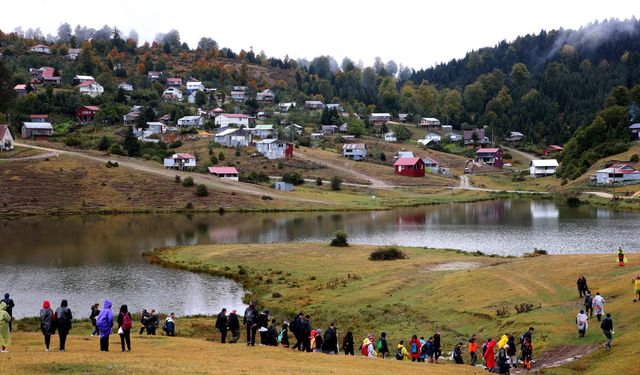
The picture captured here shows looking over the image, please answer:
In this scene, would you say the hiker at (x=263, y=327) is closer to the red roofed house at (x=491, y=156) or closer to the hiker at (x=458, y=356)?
the hiker at (x=458, y=356)

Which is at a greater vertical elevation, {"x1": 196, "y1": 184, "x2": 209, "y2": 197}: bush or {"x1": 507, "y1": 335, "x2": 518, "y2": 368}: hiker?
{"x1": 196, "y1": 184, "x2": 209, "y2": 197}: bush

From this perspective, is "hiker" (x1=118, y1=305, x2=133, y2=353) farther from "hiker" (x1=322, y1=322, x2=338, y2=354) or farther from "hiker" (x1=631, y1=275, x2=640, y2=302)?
"hiker" (x1=631, y1=275, x2=640, y2=302)

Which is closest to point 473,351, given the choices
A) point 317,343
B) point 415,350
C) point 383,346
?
point 415,350

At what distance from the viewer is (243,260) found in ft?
214

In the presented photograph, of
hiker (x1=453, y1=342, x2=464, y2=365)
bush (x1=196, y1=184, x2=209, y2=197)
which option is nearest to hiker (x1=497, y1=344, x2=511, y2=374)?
hiker (x1=453, y1=342, x2=464, y2=365)

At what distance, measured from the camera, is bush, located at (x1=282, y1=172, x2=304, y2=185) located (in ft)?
467

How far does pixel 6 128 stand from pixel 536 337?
133096 millimetres

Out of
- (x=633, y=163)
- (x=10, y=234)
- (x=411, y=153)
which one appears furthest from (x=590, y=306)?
(x=411, y=153)

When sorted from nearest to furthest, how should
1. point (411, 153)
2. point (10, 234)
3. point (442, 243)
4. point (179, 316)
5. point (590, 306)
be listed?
point (590, 306), point (179, 316), point (442, 243), point (10, 234), point (411, 153)

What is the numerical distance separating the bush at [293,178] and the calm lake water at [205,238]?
94.1 feet

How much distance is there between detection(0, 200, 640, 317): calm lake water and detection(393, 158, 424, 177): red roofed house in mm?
33151

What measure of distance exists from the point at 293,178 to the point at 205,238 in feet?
190

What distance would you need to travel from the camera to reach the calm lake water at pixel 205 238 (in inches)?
2051

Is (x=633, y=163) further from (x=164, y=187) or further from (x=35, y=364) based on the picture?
(x=35, y=364)
